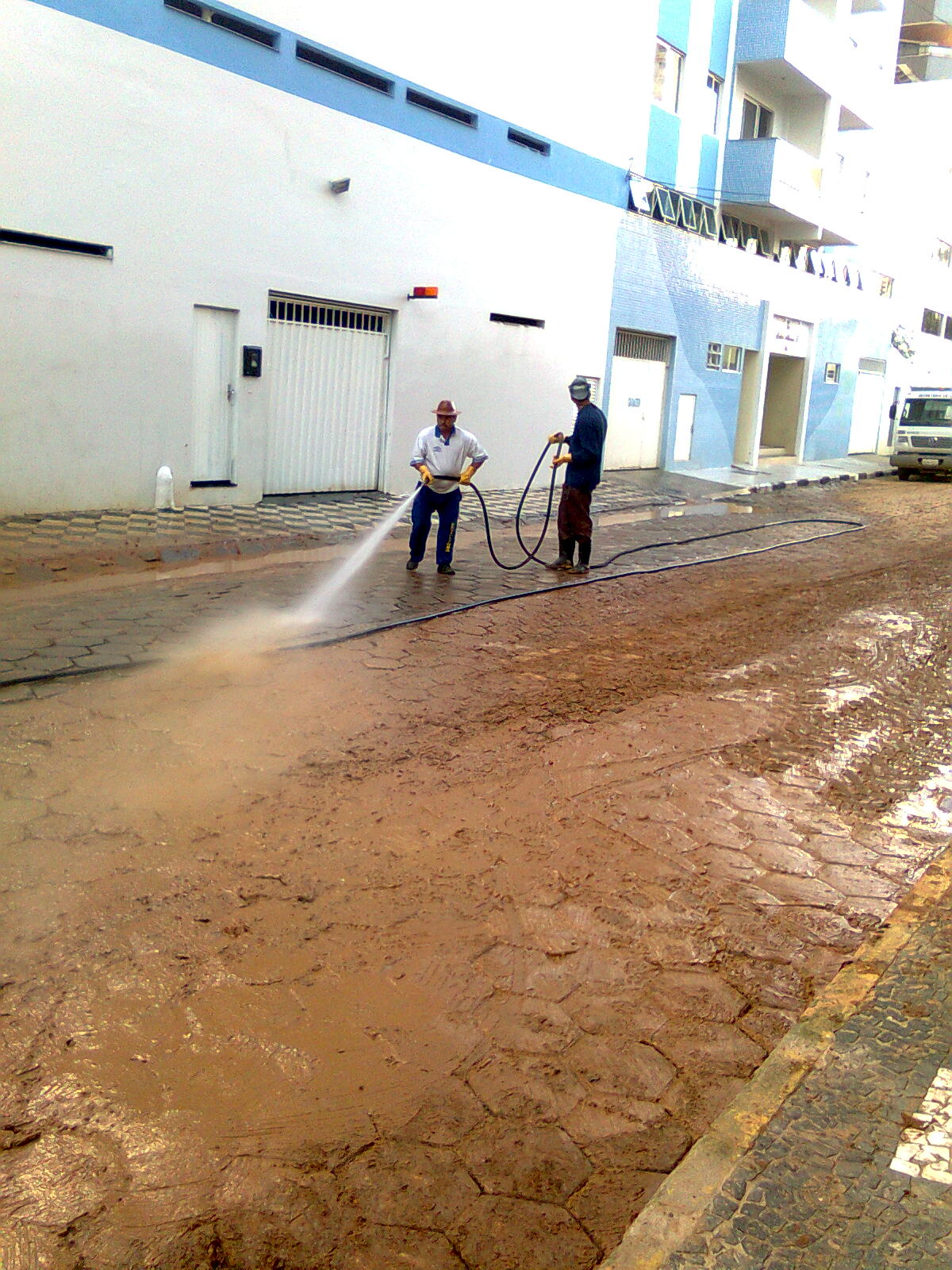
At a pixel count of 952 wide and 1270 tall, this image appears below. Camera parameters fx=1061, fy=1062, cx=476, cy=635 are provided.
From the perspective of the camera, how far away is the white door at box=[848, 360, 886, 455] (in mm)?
32656

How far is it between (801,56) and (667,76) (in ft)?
14.4

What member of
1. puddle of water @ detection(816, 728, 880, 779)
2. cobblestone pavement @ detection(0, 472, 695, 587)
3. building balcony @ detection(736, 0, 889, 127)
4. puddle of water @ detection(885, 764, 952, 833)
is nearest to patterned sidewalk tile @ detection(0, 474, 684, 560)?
cobblestone pavement @ detection(0, 472, 695, 587)

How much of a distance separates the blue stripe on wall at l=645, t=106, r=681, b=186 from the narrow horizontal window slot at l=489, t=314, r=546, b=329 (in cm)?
461

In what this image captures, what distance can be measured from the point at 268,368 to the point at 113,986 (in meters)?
10.9

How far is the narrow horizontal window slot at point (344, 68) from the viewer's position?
1283cm

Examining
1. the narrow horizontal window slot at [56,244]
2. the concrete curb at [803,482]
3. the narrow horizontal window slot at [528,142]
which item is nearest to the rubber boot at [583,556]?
the narrow horizontal window slot at [56,244]

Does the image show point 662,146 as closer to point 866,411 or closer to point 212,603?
point 212,603

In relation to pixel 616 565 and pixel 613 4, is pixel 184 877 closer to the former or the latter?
pixel 616 565

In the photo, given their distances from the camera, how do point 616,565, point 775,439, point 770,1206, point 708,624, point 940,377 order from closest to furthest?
point 770,1206
point 708,624
point 616,565
point 775,439
point 940,377

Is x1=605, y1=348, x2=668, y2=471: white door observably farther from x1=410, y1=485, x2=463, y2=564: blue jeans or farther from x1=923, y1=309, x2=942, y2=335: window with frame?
x1=923, y1=309, x2=942, y2=335: window with frame

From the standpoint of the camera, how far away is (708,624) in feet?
29.0

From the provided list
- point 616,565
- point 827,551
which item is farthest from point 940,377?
point 616,565

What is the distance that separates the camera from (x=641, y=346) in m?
20.9

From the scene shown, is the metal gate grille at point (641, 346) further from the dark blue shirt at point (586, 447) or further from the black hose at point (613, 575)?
the dark blue shirt at point (586, 447)
